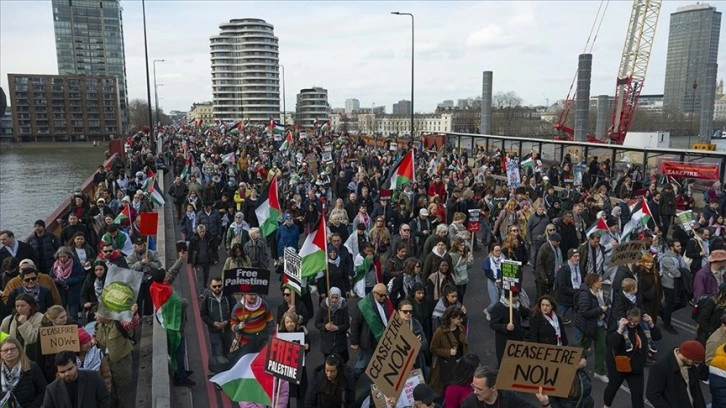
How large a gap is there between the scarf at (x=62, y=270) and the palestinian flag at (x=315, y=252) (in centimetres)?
357

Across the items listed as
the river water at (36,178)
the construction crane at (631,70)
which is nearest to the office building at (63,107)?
the river water at (36,178)

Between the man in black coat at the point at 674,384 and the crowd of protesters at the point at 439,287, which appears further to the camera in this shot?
the crowd of protesters at the point at 439,287

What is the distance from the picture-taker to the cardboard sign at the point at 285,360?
18.3 feet

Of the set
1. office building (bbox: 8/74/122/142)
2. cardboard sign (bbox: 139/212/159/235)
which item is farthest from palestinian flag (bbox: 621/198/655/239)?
office building (bbox: 8/74/122/142)

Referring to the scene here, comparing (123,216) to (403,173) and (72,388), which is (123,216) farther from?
(72,388)

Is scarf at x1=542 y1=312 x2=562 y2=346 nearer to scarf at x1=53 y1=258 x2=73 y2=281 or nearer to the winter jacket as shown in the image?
the winter jacket

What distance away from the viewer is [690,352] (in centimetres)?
535

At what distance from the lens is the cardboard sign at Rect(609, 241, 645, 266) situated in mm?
8641

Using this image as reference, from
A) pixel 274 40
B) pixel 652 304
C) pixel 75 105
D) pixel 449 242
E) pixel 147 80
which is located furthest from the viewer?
Result: pixel 274 40

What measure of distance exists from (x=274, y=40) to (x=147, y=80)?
154 meters

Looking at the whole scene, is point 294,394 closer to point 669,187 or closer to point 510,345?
point 510,345

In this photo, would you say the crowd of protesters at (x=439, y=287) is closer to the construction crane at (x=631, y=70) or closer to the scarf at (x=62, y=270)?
the scarf at (x=62, y=270)

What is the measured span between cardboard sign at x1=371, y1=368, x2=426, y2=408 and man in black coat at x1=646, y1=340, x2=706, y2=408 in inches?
90.7

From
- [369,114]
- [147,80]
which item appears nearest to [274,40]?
[369,114]
